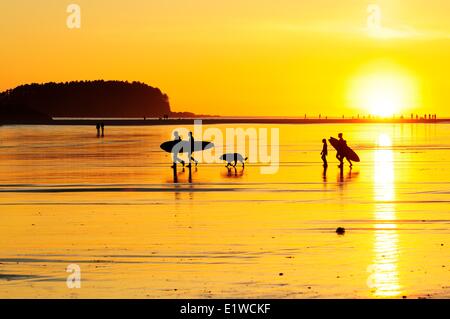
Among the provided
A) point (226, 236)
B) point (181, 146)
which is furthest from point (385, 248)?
point (181, 146)

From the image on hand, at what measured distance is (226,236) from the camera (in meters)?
20.6

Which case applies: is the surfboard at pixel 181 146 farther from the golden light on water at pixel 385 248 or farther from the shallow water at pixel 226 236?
the golden light on water at pixel 385 248

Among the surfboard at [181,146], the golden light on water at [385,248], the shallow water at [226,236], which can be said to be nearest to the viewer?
the golden light on water at [385,248]

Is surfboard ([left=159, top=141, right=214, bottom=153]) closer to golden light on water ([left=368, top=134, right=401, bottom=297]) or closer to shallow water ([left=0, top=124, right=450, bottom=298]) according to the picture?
shallow water ([left=0, top=124, right=450, bottom=298])

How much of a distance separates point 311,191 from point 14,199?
1035 cm

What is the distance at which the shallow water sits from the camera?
1509 centimetres

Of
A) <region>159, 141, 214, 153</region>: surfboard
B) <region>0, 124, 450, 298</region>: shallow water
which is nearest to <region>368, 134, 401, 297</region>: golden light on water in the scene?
<region>0, 124, 450, 298</region>: shallow water

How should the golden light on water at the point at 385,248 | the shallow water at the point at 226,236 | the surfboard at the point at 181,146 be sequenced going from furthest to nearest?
the surfboard at the point at 181,146
the shallow water at the point at 226,236
the golden light on water at the point at 385,248

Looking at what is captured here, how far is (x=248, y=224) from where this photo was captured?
2288 centimetres

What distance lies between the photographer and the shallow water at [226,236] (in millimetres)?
15086

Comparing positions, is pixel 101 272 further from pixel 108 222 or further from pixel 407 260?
pixel 108 222

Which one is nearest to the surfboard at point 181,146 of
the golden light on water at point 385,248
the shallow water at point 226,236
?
the shallow water at point 226,236

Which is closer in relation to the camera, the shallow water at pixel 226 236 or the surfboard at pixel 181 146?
the shallow water at pixel 226 236
